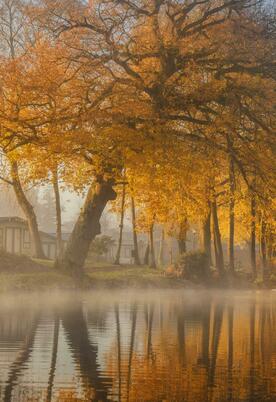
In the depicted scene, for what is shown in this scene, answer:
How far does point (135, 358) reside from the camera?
11.5m

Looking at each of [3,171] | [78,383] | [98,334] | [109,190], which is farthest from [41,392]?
[3,171]

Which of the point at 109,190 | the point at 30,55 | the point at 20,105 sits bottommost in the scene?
the point at 109,190

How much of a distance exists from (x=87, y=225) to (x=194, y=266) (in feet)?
47.4

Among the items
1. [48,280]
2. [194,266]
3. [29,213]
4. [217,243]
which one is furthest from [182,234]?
[48,280]

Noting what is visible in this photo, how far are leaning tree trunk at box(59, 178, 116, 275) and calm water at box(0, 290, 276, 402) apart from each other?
553 inches

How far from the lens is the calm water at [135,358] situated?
852cm

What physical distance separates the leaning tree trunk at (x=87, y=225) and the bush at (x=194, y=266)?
12.9 metres

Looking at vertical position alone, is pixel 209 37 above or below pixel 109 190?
above

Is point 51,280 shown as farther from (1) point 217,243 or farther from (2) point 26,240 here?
(2) point 26,240

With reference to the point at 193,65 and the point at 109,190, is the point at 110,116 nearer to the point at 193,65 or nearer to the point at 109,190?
the point at 193,65

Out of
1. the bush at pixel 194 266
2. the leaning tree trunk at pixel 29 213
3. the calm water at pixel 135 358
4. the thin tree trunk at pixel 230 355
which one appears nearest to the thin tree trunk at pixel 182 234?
the bush at pixel 194 266

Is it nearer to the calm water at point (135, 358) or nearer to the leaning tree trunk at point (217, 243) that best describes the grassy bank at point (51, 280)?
the leaning tree trunk at point (217, 243)

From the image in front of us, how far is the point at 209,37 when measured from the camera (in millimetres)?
30188

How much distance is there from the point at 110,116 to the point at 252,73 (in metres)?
5.80
